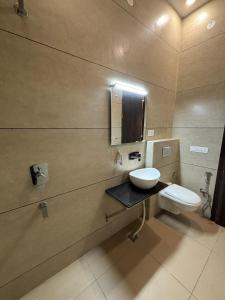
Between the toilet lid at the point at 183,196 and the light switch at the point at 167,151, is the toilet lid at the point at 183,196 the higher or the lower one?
the lower one

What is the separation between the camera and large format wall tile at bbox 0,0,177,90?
854 millimetres

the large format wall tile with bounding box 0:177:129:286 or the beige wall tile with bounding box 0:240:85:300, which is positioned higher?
the large format wall tile with bounding box 0:177:129:286

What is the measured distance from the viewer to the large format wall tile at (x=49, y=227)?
0.96 meters

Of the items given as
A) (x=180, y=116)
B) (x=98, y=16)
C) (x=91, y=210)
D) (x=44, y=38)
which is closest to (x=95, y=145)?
(x=91, y=210)

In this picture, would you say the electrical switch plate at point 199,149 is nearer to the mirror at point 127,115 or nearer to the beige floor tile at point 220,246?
the mirror at point 127,115

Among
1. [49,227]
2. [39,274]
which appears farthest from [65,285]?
[49,227]

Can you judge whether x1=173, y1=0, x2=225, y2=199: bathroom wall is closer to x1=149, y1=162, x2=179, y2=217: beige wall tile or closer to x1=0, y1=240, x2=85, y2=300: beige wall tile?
x1=149, y1=162, x2=179, y2=217: beige wall tile

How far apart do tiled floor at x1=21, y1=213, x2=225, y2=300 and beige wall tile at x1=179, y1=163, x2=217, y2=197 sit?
560mm

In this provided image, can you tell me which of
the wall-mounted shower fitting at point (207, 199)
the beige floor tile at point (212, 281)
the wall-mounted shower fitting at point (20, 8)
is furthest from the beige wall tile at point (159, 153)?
the wall-mounted shower fitting at point (20, 8)

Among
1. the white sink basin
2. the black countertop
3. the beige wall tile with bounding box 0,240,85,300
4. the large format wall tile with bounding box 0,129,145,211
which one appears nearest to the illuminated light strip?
the large format wall tile with bounding box 0,129,145,211

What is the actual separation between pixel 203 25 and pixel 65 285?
10.7 ft

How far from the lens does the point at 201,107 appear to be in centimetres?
184

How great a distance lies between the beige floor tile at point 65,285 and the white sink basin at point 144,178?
95 centimetres

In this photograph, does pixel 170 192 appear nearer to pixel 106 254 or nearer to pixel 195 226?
pixel 195 226
